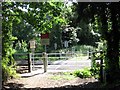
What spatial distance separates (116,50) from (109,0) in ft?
6.22

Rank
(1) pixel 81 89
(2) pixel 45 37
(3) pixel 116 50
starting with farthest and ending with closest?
(2) pixel 45 37 → (3) pixel 116 50 → (1) pixel 81 89

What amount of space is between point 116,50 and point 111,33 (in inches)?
25.7

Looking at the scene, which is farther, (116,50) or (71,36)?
(71,36)

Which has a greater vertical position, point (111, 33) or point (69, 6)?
point (69, 6)

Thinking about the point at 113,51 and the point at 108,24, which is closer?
the point at 113,51

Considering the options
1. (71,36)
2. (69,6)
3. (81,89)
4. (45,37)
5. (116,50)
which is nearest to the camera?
(81,89)

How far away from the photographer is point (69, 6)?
44.4ft

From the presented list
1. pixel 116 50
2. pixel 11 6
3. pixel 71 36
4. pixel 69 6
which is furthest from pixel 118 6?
pixel 71 36

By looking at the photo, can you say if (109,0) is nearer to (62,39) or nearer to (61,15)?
(61,15)

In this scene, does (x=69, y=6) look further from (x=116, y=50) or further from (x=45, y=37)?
(x=45, y=37)

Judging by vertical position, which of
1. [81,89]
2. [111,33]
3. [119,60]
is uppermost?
[111,33]

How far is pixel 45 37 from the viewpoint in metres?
17.8

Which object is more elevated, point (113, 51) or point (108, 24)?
point (108, 24)

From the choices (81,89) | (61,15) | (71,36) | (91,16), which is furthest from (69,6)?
(71,36)
